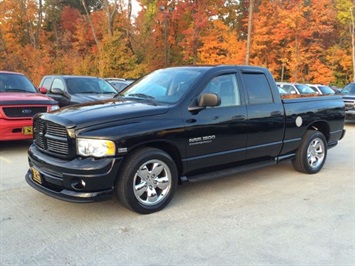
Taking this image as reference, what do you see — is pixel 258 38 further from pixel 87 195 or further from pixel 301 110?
pixel 87 195

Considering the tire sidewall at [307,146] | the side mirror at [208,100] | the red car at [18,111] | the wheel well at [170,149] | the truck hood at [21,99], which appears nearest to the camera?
the wheel well at [170,149]

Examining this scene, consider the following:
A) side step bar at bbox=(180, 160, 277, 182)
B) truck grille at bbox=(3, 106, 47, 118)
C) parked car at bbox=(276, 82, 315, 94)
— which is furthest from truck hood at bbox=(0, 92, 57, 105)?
parked car at bbox=(276, 82, 315, 94)

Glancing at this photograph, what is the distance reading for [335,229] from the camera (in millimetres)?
3963

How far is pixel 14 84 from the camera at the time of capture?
854cm

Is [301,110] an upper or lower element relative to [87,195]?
upper

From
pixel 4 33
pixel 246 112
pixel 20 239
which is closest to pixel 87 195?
pixel 20 239

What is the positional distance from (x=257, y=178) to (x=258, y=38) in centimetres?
2855

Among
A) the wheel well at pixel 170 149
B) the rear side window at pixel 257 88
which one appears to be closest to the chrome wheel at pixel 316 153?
the rear side window at pixel 257 88

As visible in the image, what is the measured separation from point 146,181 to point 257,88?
238 cm

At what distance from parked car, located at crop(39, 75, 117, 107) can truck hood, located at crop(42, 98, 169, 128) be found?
5109 mm

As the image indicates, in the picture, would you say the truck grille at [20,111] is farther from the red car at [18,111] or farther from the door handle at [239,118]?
the door handle at [239,118]

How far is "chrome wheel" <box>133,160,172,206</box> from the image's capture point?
4.14 meters

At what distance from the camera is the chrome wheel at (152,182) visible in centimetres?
414

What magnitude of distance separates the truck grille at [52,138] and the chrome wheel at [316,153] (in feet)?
13.8
